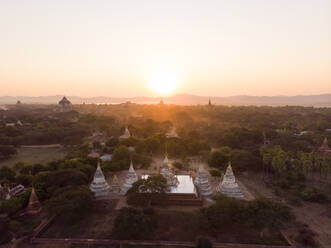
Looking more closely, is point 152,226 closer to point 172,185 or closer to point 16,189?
point 172,185

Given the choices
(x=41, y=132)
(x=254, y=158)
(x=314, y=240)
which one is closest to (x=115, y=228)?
(x=314, y=240)

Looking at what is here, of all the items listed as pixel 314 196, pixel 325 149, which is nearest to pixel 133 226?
pixel 314 196

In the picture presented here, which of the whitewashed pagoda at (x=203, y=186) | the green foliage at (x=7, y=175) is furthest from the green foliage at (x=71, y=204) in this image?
the whitewashed pagoda at (x=203, y=186)

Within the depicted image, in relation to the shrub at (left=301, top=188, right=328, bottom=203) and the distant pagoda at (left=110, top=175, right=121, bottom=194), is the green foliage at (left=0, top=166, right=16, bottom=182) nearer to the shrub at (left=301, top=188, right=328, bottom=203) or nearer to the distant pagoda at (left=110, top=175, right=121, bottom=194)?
the distant pagoda at (left=110, top=175, right=121, bottom=194)

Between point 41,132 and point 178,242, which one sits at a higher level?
point 41,132

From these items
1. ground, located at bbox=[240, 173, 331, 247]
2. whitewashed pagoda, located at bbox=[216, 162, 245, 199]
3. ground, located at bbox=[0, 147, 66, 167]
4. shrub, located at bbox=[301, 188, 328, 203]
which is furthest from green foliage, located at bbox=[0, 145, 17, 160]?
shrub, located at bbox=[301, 188, 328, 203]

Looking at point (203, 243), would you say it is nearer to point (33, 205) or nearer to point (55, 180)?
point (33, 205)
